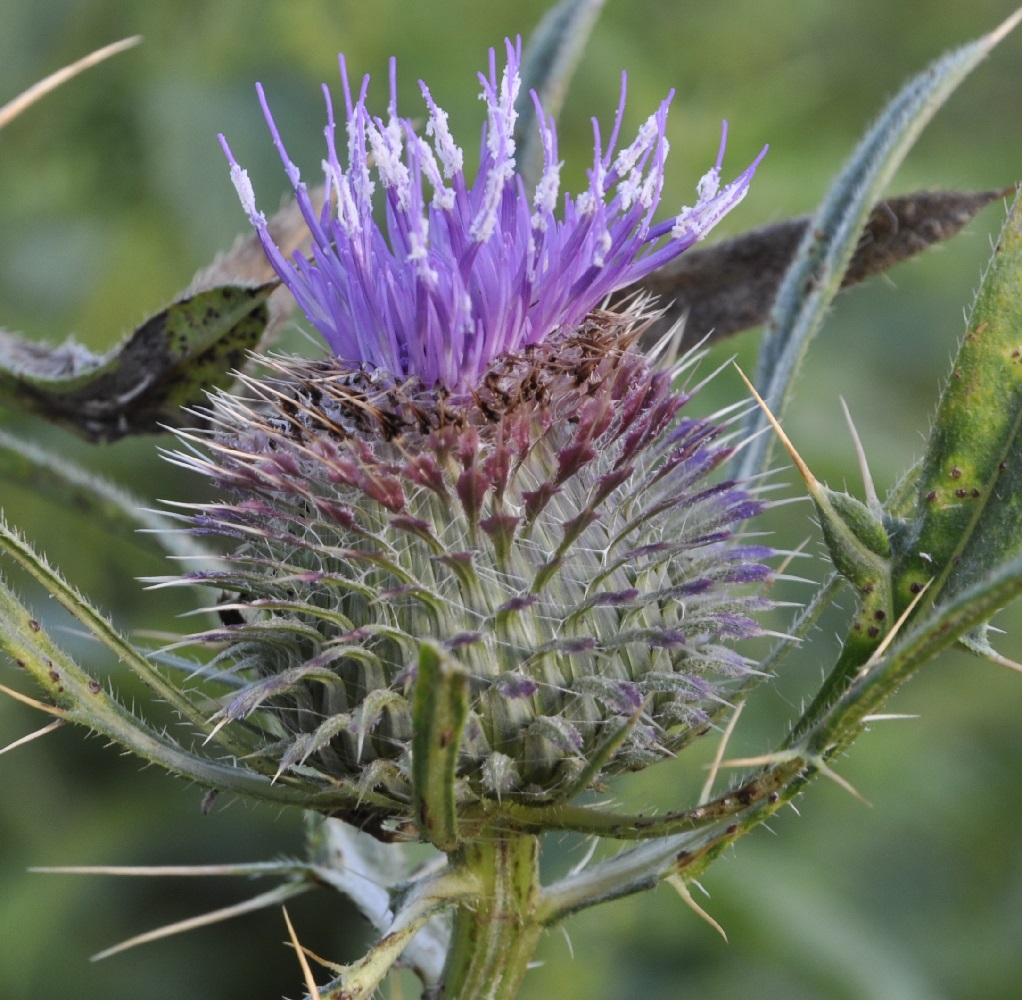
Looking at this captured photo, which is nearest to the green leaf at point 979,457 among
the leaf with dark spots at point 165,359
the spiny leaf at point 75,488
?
the leaf with dark spots at point 165,359

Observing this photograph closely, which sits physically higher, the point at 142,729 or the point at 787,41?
the point at 787,41

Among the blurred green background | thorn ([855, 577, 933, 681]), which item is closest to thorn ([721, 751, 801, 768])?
thorn ([855, 577, 933, 681])

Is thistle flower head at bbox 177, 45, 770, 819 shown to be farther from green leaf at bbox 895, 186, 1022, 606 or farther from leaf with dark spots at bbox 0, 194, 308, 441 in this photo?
green leaf at bbox 895, 186, 1022, 606

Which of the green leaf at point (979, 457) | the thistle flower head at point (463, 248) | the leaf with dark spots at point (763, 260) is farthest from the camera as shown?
the leaf with dark spots at point (763, 260)

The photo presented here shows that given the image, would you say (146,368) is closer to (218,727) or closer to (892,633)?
(218,727)

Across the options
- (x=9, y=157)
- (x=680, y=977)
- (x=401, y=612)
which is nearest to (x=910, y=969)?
(x=680, y=977)

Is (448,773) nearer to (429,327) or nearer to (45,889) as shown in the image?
(429,327)

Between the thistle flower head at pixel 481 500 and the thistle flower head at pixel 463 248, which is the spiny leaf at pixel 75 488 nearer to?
the thistle flower head at pixel 481 500
